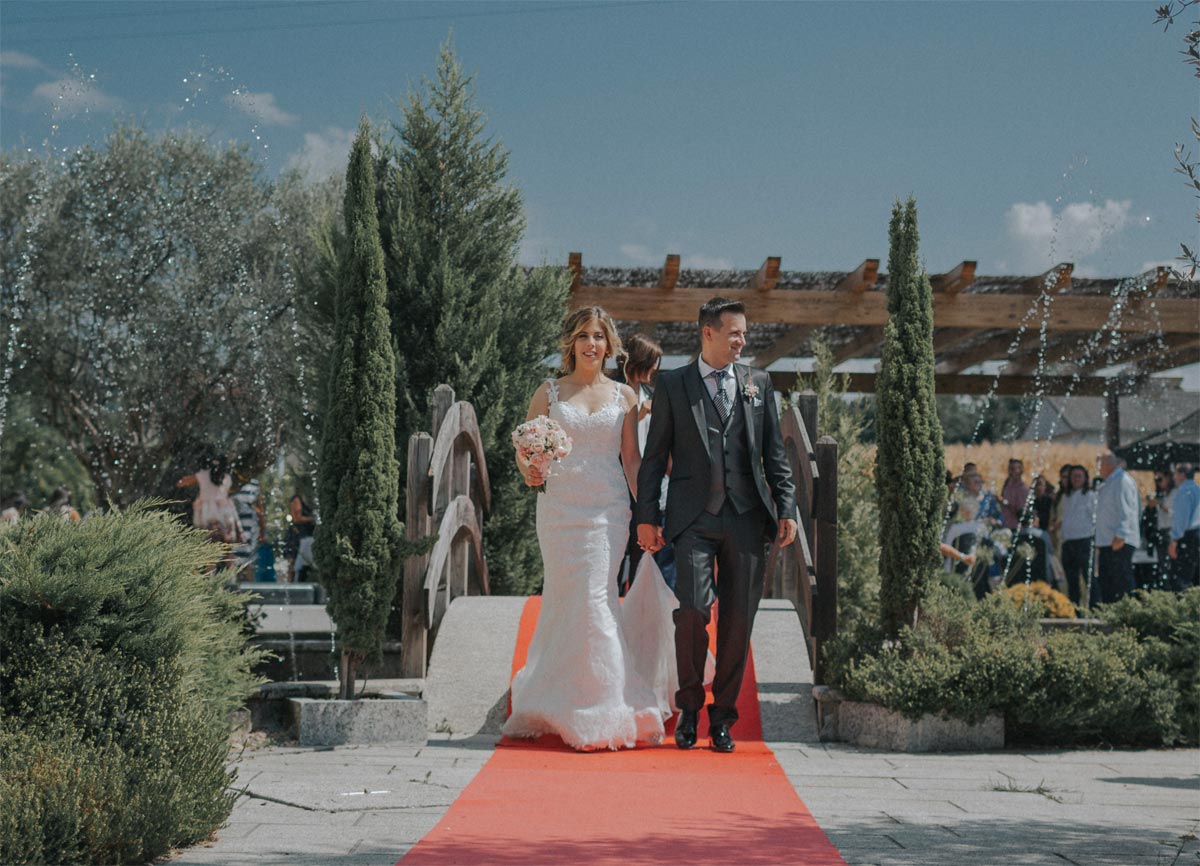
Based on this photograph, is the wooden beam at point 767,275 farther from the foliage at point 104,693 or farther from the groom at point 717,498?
the foliage at point 104,693

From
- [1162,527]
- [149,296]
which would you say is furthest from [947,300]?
[149,296]

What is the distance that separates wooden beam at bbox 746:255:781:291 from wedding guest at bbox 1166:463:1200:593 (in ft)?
15.8

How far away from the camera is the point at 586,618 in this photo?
6207mm

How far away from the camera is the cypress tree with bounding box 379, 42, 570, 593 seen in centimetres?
1135

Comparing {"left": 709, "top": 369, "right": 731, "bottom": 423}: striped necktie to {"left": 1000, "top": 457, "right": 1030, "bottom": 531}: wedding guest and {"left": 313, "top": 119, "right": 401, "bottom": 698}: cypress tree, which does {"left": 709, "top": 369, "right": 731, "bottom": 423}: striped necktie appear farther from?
{"left": 1000, "top": 457, "right": 1030, "bottom": 531}: wedding guest

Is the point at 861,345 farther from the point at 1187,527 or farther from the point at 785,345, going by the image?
the point at 1187,527

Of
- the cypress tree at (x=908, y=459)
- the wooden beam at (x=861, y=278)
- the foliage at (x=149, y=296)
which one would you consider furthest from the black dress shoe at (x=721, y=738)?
the foliage at (x=149, y=296)

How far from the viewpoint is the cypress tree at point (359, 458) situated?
6.39 meters

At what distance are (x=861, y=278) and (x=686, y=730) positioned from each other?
8.78m

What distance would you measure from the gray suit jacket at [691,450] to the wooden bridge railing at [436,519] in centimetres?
149

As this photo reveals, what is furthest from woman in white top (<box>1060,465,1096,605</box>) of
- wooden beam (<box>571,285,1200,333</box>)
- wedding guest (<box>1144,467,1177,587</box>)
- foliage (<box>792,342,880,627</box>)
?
foliage (<box>792,342,880,627</box>)

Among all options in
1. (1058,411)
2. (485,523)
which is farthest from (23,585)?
(1058,411)

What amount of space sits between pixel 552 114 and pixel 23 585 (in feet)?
16.3

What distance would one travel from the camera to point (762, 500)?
234 inches
